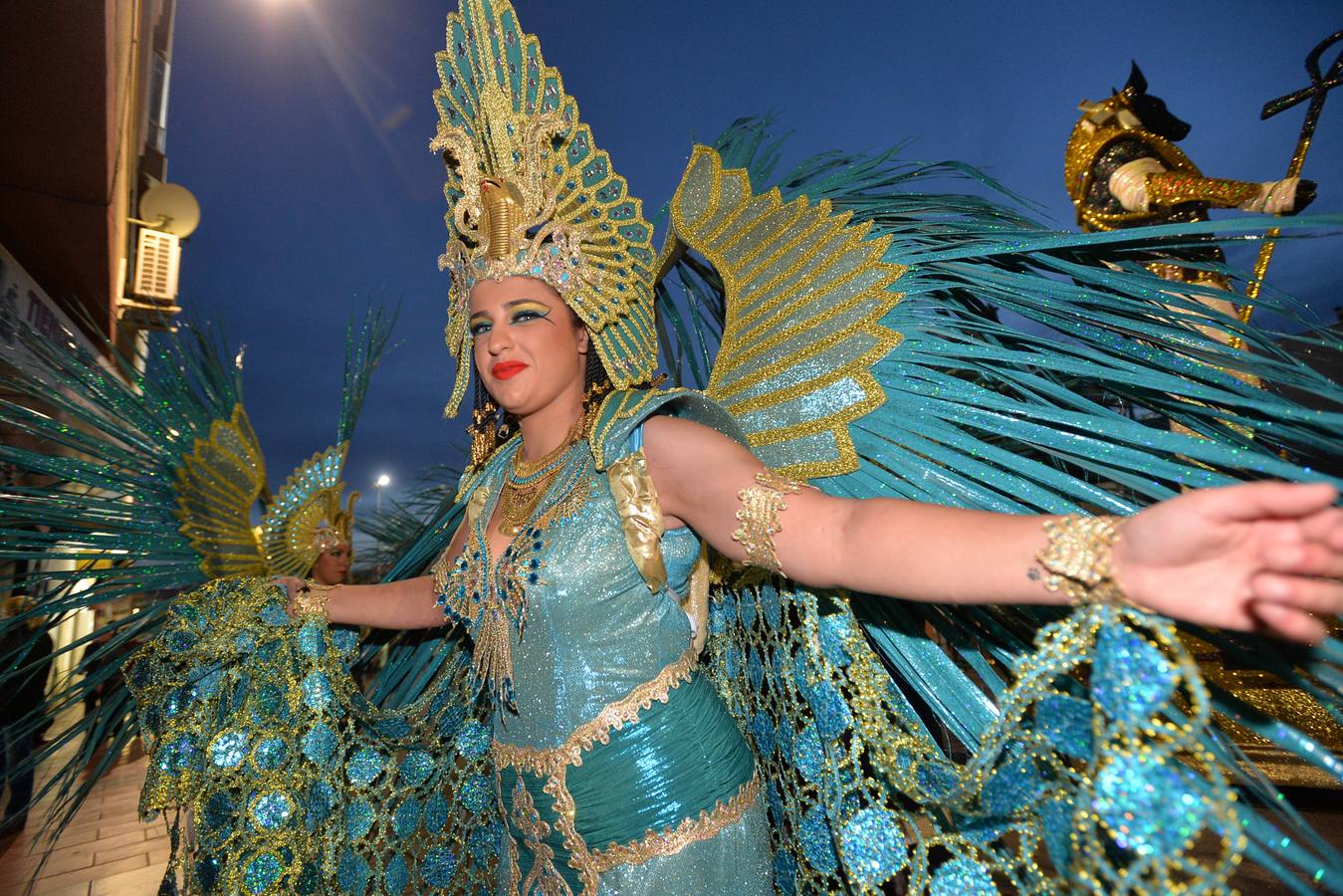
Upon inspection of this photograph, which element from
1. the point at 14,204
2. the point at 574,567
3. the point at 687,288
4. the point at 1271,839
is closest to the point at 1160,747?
the point at 1271,839

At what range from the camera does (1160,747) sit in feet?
2.37

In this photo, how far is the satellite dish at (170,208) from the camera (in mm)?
8430

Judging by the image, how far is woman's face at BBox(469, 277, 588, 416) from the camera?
4.88 ft

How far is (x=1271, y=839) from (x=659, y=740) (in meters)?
0.91

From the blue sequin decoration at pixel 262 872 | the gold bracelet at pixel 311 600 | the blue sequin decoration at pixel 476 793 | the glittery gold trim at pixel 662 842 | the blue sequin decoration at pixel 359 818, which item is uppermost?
the gold bracelet at pixel 311 600

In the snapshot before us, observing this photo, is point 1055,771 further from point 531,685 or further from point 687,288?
point 687,288

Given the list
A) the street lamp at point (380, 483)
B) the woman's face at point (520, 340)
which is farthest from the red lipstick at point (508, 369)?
the street lamp at point (380, 483)

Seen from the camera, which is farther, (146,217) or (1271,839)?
(146,217)

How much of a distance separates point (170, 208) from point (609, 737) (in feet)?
33.9

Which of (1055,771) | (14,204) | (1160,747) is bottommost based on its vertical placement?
(1055,771)

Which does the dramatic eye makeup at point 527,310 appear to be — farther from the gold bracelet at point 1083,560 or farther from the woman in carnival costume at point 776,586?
the gold bracelet at point 1083,560

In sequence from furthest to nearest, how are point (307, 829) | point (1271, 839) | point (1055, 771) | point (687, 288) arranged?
1. point (687, 288)
2. point (307, 829)
3. point (1055, 771)
4. point (1271, 839)

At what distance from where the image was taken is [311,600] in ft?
5.64

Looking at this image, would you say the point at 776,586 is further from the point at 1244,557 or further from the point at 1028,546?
the point at 1244,557
